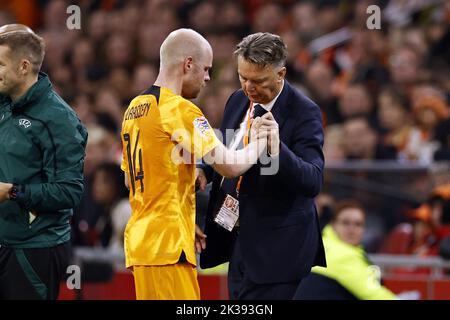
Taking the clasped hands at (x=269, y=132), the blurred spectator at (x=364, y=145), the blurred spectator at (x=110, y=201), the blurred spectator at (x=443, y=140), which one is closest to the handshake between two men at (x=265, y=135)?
the clasped hands at (x=269, y=132)

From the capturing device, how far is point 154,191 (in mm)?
4496

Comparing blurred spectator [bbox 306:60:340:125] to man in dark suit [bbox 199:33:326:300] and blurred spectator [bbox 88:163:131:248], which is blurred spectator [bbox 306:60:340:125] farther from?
man in dark suit [bbox 199:33:326:300]

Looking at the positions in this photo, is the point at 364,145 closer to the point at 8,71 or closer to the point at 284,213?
the point at 284,213

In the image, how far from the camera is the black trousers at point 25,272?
4.58m

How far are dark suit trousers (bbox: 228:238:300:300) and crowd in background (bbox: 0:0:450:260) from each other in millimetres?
3024

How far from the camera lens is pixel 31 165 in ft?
15.0

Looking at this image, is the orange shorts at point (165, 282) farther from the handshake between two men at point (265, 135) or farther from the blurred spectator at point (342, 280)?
the blurred spectator at point (342, 280)

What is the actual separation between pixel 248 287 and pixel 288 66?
589 cm

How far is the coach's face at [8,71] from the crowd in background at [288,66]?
3.10 metres

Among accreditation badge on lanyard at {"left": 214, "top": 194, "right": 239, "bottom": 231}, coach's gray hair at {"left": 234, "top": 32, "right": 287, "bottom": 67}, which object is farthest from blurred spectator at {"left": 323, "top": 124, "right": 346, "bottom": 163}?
coach's gray hair at {"left": 234, "top": 32, "right": 287, "bottom": 67}

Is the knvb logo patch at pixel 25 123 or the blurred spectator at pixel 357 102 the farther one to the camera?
the blurred spectator at pixel 357 102

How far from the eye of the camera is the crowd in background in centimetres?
887

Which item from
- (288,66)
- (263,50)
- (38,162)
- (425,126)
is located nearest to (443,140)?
(425,126)

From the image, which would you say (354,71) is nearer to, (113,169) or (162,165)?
(113,169)
